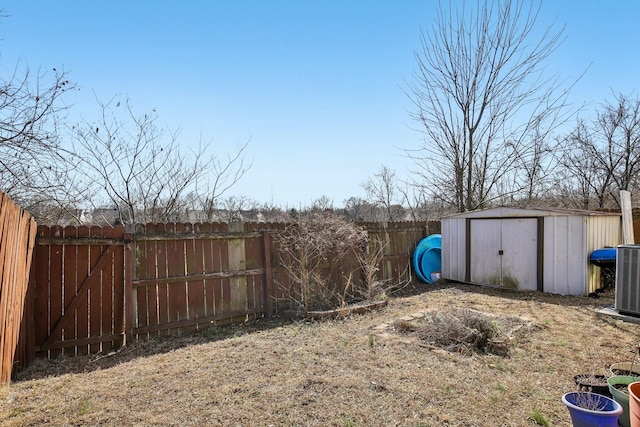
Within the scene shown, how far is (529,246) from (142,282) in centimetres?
706

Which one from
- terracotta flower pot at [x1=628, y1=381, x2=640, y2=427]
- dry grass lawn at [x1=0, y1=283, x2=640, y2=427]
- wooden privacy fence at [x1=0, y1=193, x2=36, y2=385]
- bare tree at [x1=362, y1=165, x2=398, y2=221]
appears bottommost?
dry grass lawn at [x1=0, y1=283, x2=640, y2=427]

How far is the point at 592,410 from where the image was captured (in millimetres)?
2033

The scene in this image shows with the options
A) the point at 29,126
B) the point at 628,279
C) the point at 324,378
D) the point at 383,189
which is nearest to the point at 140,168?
the point at 29,126

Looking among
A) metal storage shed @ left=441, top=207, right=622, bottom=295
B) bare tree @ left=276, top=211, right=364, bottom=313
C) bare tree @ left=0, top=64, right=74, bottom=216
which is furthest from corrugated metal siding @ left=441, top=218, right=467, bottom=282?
bare tree @ left=0, top=64, right=74, bottom=216

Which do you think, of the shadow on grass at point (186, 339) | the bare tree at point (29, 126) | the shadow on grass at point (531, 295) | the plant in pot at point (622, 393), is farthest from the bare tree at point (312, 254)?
the plant in pot at point (622, 393)

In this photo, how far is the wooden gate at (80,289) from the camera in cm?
387

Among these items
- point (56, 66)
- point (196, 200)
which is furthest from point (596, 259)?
point (56, 66)

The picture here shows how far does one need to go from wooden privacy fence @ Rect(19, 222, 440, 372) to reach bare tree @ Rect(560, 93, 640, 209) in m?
12.5

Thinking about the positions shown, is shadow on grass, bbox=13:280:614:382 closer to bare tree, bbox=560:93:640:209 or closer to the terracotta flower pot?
the terracotta flower pot

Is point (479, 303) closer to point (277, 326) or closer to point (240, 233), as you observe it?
point (277, 326)

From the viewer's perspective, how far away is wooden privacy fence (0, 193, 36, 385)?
2.82 m

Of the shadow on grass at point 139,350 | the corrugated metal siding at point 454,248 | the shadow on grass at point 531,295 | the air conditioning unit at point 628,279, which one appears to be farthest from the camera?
the corrugated metal siding at point 454,248

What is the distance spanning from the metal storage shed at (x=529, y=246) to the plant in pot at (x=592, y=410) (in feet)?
17.4

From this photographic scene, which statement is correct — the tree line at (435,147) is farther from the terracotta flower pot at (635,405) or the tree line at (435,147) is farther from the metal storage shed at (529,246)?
the terracotta flower pot at (635,405)
